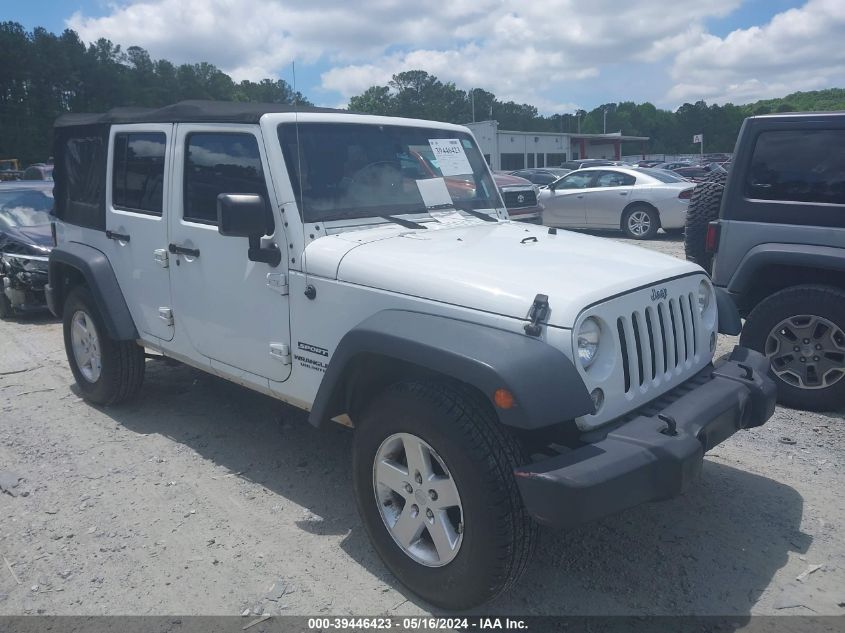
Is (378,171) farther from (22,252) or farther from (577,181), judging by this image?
(577,181)

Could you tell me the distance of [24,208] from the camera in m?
9.84

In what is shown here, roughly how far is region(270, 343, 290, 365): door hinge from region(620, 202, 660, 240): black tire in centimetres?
1206

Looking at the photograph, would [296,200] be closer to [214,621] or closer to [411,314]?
[411,314]

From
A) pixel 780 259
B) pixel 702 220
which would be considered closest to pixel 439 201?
pixel 780 259

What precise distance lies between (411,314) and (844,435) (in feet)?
11.1

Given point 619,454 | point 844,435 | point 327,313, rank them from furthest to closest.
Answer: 1. point 844,435
2. point 327,313
3. point 619,454

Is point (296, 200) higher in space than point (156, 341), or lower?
higher

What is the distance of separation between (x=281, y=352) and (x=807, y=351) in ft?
12.2

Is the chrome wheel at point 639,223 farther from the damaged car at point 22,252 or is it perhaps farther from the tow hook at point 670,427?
the tow hook at point 670,427

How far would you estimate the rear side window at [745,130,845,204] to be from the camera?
16.3 feet

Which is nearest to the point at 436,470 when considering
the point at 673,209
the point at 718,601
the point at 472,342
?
the point at 472,342

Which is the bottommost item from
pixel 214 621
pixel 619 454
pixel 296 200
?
pixel 214 621

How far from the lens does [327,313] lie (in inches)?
134

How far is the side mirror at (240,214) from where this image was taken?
10.9 feet
